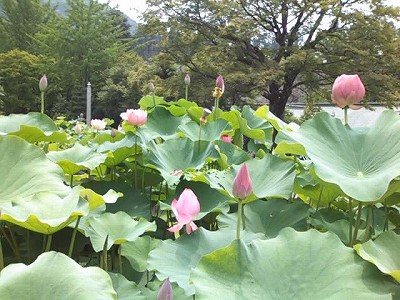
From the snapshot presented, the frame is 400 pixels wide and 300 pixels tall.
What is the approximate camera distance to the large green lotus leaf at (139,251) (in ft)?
1.73

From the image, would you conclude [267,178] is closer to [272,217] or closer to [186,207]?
[272,217]

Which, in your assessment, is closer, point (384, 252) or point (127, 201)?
point (384, 252)

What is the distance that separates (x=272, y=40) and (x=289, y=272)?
8.81 metres

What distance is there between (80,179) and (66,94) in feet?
45.6

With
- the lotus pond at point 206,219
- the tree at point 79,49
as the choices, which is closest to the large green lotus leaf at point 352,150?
the lotus pond at point 206,219

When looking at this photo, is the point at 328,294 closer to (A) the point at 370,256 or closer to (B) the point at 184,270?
(A) the point at 370,256

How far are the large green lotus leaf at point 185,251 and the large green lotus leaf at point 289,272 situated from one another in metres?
0.07

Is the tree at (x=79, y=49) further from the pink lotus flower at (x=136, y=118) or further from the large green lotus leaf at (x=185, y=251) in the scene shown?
the large green lotus leaf at (x=185, y=251)

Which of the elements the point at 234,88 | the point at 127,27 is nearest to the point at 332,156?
the point at 234,88

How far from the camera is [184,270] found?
0.46 metres

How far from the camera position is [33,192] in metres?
→ 0.48

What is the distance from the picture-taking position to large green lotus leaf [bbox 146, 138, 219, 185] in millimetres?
713

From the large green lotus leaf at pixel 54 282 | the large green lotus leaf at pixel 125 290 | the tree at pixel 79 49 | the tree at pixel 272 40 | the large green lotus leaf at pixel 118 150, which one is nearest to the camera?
the large green lotus leaf at pixel 54 282

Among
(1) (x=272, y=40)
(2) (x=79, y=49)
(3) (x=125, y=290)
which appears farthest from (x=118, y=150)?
(2) (x=79, y=49)
